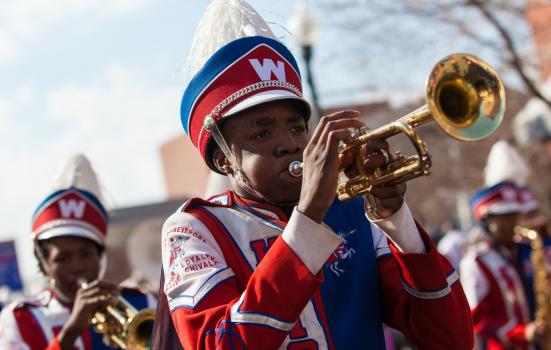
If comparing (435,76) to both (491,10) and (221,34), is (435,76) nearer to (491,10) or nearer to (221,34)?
(221,34)

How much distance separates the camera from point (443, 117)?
8.29ft

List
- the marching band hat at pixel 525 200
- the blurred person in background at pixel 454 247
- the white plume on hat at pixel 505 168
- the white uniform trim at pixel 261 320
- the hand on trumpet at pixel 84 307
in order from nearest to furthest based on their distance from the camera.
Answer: the white uniform trim at pixel 261 320, the hand on trumpet at pixel 84 307, the marching band hat at pixel 525 200, the white plume on hat at pixel 505 168, the blurred person in background at pixel 454 247

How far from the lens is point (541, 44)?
37.7 feet

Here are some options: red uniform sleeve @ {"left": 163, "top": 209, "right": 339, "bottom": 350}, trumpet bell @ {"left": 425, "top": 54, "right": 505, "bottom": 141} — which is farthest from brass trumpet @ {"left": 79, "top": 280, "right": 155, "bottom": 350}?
trumpet bell @ {"left": 425, "top": 54, "right": 505, "bottom": 141}

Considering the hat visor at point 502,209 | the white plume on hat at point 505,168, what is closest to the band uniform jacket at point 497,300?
the hat visor at point 502,209

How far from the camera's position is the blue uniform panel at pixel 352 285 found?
2.76 m

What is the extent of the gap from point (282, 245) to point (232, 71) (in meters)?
0.71

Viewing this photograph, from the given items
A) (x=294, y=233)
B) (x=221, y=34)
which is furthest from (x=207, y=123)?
(x=294, y=233)

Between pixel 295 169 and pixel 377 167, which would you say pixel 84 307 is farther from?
pixel 377 167

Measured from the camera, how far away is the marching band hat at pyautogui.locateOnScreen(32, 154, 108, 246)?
498 centimetres

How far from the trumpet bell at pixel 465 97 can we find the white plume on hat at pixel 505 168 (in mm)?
4952

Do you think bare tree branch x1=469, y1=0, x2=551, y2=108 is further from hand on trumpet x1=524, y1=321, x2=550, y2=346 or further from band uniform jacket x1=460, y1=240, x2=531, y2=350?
hand on trumpet x1=524, y1=321, x2=550, y2=346

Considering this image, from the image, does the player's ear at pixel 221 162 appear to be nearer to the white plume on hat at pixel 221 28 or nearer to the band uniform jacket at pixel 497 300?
the white plume on hat at pixel 221 28

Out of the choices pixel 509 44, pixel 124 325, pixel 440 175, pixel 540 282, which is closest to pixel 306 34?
pixel 509 44
